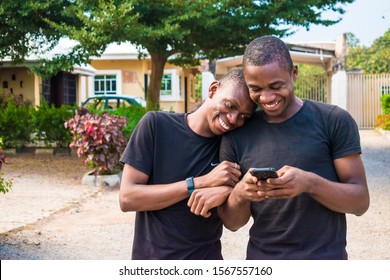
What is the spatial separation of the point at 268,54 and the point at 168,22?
967 cm

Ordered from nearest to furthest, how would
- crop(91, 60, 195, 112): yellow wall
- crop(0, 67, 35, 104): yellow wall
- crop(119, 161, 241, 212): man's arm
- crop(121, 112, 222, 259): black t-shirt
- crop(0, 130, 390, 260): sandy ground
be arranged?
crop(119, 161, 241, 212): man's arm, crop(121, 112, 222, 259): black t-shirt, crop(0, 130, 390, 260): sandy ground, crop(0, 67, 35, 104): yellow wall, crop(91, 60, 195, 112): yellow wall

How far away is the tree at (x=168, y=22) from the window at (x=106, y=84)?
11816 mm

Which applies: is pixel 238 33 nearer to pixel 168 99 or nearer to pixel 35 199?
pixel 35 199

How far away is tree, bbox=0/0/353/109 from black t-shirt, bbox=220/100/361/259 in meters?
8.58

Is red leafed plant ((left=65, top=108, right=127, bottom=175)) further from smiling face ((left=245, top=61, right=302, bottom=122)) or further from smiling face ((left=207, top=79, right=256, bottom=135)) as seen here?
smiling face ((left=245, top=61, right=302, bottom=122))

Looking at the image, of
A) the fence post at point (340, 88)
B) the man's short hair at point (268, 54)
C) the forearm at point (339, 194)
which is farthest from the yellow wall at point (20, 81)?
the forearm at point (339, 194)

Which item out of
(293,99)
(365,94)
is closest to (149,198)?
(293,99)

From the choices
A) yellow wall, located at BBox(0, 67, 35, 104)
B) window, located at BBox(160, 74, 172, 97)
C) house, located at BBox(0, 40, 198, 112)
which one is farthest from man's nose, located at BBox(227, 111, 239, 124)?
window, located at BBox(160, 74, 172, 97)

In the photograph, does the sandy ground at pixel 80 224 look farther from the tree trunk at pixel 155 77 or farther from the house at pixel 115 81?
the house at pixel 115 81

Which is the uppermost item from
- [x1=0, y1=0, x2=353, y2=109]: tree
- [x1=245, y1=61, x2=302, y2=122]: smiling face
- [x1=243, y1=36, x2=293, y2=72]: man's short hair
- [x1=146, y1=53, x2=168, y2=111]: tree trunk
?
[x1=0, y1=0, x2=353, y2=109]: tree

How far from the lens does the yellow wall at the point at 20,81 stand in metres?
20.0

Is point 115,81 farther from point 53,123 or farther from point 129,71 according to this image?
point 53,123

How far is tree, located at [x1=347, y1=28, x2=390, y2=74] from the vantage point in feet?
99.9
